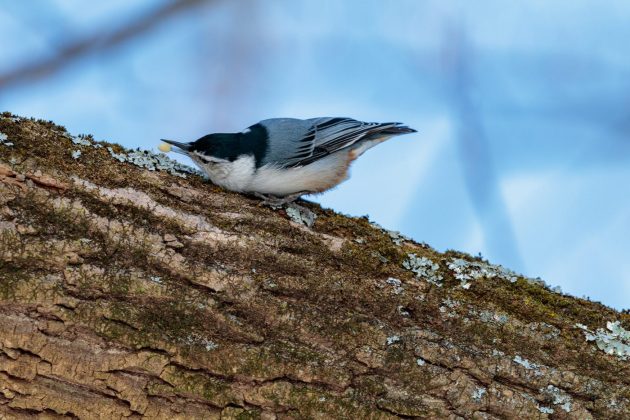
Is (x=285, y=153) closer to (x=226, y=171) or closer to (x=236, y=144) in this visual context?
(x=236, y=144)

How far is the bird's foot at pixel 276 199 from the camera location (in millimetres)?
2865

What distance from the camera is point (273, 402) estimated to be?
2186mm

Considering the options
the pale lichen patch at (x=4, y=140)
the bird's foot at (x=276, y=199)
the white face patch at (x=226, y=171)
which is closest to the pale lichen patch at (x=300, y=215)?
the bird's foot at (x=276, y=199)

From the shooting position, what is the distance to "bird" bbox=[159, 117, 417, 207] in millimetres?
3016

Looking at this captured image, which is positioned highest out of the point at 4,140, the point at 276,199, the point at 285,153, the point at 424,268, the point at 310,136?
the point at 310,136

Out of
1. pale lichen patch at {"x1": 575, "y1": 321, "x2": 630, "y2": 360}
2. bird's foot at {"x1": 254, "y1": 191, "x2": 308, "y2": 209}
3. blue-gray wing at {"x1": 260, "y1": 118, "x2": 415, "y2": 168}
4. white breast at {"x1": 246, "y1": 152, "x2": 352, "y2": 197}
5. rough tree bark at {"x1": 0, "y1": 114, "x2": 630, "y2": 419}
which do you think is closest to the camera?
rough tree bark at {"x1": 0, "y1": 114, "x2": 630, "y2": 419}

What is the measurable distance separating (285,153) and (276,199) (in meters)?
0.32

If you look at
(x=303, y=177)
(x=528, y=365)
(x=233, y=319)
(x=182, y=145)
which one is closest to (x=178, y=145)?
(x=182, y=145)

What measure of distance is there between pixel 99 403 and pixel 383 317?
93 cm

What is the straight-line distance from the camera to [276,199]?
10.0 feet

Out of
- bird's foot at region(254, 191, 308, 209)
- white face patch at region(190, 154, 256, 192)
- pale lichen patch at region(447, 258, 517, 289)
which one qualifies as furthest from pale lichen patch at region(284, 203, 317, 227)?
pale lichen patch at region(447, 258, 517, 289)

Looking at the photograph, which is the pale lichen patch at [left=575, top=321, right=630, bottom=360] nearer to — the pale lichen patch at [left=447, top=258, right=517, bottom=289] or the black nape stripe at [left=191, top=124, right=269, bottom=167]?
the pale lichen patch at [left=447, top=258, right=517, bottom=289]

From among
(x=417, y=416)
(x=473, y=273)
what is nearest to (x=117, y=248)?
(x=417, y=416)

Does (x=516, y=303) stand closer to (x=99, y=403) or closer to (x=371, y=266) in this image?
(x=371, y=266)
